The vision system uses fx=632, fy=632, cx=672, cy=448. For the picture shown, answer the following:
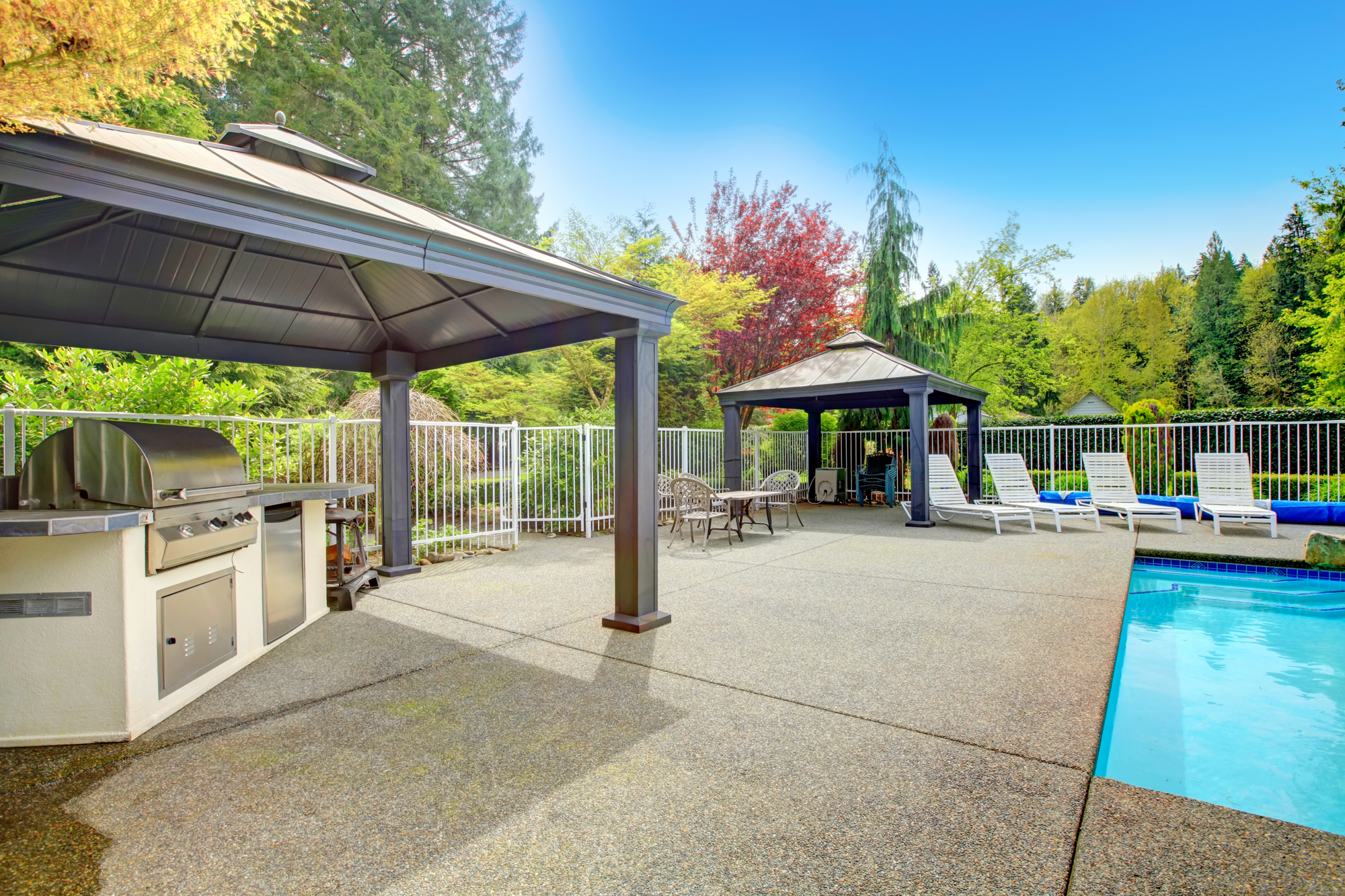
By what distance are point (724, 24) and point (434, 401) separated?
9.83m

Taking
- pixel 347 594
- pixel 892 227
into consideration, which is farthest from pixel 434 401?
pixel 892 227

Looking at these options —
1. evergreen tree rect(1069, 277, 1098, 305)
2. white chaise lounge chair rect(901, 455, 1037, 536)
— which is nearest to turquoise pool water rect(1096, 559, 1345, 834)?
white chaise lounge chair rect(901, 455, 1037, 536)

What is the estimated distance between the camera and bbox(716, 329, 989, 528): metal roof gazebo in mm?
10250

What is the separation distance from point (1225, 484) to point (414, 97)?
2057 cm

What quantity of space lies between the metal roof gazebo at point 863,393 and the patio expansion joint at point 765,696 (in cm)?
696

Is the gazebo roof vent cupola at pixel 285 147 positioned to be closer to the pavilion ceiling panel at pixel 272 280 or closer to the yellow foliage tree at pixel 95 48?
the pavilion ceiling panel at pixel 272 280

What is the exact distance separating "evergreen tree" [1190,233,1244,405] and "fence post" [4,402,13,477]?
4281 centimetres

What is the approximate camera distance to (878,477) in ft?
44.8

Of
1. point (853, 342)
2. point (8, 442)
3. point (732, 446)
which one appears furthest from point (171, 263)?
point (853, 342)

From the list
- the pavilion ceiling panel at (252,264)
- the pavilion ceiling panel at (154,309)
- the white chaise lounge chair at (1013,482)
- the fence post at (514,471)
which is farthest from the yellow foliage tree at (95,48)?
the white chaise lounge chair at (1013,482)

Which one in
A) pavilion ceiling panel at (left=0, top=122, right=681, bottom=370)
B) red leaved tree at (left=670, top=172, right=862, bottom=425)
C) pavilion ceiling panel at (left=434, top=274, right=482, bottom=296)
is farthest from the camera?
red leaved tree at (left=670, top=172, right=862, bottom=425)

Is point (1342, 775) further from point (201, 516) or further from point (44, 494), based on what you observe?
point (44, 494)

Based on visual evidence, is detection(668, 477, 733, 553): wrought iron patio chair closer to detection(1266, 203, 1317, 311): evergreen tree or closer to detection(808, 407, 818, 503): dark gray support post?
detection(808, 407, 818, 503): dark gray support post

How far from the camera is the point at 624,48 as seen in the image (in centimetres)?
1514
